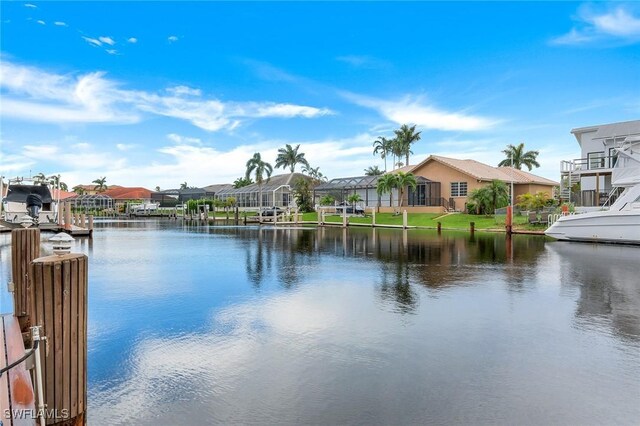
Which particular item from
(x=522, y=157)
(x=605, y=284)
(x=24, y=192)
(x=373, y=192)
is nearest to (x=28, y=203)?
(x=24, y=192)

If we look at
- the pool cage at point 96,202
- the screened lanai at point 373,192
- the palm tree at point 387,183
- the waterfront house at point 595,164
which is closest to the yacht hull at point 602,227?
the waterfront house at point 595,164

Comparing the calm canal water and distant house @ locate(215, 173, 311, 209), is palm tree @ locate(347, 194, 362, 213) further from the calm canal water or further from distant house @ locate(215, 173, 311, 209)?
the calm canal water

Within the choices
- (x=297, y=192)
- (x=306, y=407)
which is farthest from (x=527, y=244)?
(x=297, y=192)

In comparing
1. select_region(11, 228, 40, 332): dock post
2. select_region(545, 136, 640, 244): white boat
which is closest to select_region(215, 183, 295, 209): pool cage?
select_region(545, 136, 640, 244): white boat

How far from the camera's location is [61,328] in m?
5.01

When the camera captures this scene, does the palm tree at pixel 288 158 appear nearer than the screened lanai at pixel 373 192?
No

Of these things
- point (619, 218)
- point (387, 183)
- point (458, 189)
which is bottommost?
point (619, 218)

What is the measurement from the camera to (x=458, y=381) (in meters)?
6.78

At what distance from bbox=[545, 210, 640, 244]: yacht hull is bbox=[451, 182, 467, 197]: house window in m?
22.2

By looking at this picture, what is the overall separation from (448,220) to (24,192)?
37469 mm

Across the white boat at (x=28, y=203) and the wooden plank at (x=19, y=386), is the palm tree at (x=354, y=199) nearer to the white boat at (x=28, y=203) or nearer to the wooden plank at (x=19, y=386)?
the white boat at (x=28, y=203)

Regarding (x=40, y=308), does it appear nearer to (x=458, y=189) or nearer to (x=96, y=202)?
(x=458, y=189)

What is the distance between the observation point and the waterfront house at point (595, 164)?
34.1 m

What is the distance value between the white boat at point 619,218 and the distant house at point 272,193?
154 feet
